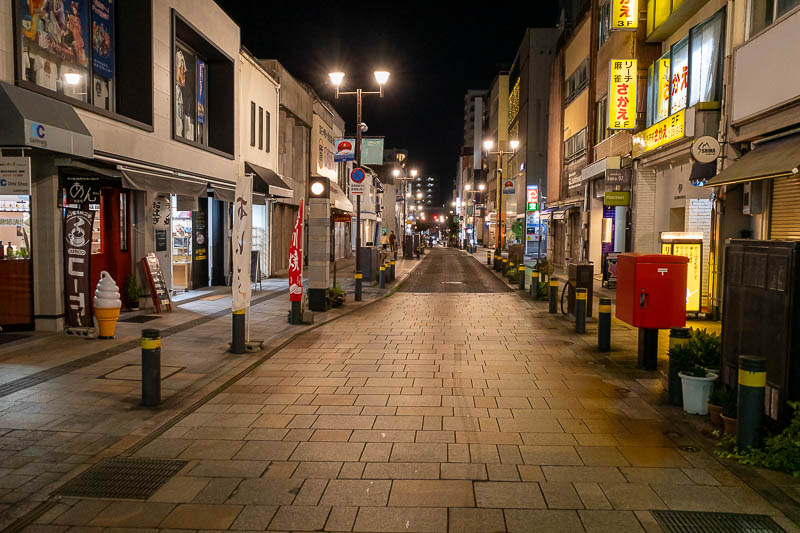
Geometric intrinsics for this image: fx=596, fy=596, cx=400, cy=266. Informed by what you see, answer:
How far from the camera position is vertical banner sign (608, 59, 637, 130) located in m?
22.3

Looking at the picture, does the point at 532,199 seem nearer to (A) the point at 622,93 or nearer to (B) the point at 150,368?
(A) the point at 622,93

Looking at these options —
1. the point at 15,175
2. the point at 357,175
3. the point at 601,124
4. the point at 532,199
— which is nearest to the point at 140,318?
the point at 15,175

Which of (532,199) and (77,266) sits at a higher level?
(532,199)

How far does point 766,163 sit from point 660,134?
8.04 meters

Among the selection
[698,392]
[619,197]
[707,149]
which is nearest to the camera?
[698,392]

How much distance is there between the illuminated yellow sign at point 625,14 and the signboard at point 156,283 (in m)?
17.9

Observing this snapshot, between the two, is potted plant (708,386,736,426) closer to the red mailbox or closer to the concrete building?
the red mailbox

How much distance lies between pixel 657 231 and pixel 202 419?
19.7 m

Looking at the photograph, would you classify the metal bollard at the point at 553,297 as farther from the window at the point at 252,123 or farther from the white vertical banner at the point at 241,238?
the window at the point at 252,123

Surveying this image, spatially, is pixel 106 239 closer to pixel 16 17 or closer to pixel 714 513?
pixel 16 17

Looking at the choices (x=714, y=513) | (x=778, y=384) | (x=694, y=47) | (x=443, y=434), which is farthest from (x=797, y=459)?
(x=694, y=47)

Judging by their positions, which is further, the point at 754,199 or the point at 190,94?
the point at 190,94

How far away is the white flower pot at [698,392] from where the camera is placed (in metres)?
7.14

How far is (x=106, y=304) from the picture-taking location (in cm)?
1111
